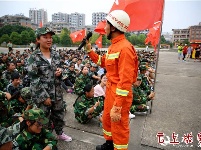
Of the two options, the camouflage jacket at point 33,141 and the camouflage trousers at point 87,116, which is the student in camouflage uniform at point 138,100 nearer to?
the camouflage trousers at point 87,116

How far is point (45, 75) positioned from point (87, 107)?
143 cm

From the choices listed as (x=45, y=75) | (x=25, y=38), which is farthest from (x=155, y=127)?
(x=25, y=38)

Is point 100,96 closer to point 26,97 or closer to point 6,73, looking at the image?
point 26,97

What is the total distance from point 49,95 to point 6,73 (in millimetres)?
3938

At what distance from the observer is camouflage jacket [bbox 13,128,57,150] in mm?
2535

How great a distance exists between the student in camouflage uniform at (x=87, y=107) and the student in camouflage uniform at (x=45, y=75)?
0.93 metres

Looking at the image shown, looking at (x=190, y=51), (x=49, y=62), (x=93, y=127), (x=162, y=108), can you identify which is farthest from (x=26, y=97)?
(x=190, y=51)

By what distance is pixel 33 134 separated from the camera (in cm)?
261

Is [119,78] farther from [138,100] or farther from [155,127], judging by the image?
[138,100]

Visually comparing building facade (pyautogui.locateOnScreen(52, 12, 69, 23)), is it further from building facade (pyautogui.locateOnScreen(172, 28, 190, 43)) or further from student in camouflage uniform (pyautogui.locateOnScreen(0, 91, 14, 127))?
student in camouflage uniform (pyautogui.locateOnScreen(0, 91, 14, 127))

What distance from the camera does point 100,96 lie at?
459 centimetres

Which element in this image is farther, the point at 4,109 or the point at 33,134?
the point at 4,109

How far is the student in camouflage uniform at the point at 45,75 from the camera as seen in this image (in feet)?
9.41

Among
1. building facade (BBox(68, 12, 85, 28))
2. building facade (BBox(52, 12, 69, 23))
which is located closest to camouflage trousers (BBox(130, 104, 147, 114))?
building facade (BBox(68, 12, 85, 28))
